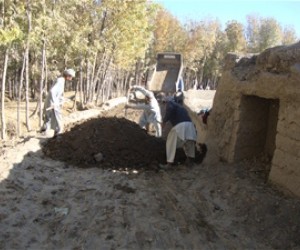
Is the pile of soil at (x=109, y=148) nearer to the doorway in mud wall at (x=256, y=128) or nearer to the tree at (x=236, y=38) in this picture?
the doorway in mud wall at (x=256, y=128)

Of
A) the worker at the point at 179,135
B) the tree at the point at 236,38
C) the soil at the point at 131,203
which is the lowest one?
the soil at the point at 131,203

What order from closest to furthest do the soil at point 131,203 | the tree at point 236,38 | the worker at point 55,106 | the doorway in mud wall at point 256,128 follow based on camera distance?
Result: the soil at point 131,203 → the doorway in mud wall at point 256,128 → the worker at point 55,106 → the tree at point 236,38

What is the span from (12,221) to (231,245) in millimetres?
2877

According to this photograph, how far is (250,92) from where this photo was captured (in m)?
7.26

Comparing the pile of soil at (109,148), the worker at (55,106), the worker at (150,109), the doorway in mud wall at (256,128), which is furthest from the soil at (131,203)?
Answer: the worker at (150,109)

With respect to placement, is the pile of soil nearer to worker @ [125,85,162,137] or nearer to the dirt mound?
the dirt mound

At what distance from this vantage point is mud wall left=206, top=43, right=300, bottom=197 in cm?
615

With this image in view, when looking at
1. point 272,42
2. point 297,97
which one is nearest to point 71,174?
point 297,97

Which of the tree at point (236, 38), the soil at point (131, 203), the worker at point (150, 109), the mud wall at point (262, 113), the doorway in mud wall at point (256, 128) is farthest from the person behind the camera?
the tree at point (236, 38)

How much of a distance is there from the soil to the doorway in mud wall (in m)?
0.29

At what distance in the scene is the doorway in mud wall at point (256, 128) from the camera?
7.64 m

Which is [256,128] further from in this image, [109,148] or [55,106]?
[55,106]

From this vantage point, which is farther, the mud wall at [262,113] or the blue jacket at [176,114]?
the blue jacket at [176,114]

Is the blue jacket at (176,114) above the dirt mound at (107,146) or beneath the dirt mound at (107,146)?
above
